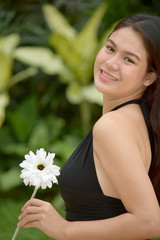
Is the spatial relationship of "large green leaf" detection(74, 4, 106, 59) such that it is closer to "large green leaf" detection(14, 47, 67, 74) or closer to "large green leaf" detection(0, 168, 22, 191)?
"large green leaf" detection(14, 47, 67, 74)

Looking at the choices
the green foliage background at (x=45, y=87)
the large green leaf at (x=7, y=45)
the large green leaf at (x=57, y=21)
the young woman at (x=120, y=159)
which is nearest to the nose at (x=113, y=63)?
the young woman at (x=120, y=159)

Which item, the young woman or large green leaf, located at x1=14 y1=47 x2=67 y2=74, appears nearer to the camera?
the young woman

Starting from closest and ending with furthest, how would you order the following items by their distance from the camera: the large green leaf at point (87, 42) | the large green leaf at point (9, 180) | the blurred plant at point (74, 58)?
the large green leaf at point (9, 180) → the blurred plant at point (74, 58) → the large green leaf at point (87, 42)

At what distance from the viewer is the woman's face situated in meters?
1.81

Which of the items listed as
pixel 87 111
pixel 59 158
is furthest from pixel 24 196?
pixel 87 111

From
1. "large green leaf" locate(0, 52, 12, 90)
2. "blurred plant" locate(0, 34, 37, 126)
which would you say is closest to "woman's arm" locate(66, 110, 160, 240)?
"blurred plant" locate(0, 34, 37, 126)

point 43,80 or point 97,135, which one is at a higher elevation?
point 43,80

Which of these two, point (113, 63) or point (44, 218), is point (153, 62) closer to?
point (113, 63)

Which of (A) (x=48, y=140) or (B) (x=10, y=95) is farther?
(B) (x=10, y=95)

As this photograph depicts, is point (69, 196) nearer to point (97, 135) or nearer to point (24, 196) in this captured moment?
point (97, 135)

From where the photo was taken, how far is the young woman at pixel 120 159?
1670mm

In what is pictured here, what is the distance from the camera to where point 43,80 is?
7.08 m

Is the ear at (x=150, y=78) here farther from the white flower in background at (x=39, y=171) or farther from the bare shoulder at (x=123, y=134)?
the white flower in background at (x=39, y=171)

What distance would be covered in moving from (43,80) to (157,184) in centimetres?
516
